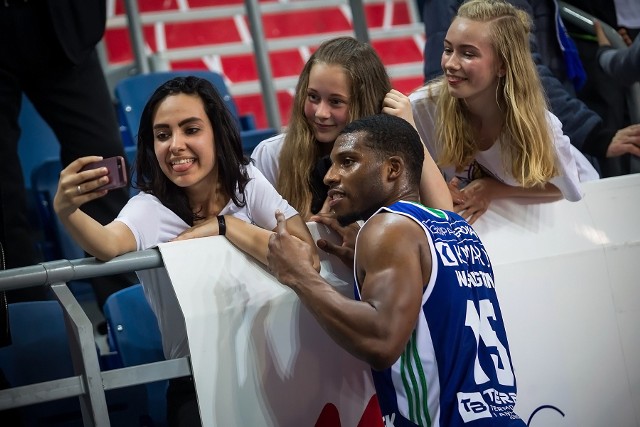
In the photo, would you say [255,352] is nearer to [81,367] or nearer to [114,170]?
[81,367]

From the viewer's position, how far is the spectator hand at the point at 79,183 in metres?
2.69

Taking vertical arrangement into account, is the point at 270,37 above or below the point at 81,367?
above

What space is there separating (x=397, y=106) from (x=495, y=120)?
425 millimetres

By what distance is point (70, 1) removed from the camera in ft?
14.0

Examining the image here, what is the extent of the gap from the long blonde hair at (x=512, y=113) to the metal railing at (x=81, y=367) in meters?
1.39

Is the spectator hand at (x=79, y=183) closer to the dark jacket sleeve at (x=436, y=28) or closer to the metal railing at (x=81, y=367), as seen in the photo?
the metal railing at (x=81, y=367)

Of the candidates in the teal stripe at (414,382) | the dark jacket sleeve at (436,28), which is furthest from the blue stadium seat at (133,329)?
the dark jacket sleeve at (436,28)

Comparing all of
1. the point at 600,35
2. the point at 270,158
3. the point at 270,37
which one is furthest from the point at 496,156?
the point at 270,37

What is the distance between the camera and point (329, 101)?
12.1 feet

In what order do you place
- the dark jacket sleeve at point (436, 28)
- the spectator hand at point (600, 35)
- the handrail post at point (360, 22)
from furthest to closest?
the handrail post at point (360, 22), the spectator hand at point (600, 35), the dark jacket sleeve at point (436, 28)

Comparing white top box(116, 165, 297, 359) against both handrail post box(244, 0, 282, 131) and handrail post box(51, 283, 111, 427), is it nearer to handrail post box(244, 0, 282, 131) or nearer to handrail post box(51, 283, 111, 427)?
handrail post box(51, 283, 111, 427)

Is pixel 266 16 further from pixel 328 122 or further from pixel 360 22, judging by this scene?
pixel 328 122

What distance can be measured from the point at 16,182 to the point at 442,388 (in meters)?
2.35

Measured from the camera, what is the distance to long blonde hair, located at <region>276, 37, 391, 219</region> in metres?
3.69
